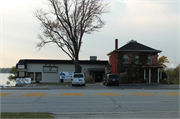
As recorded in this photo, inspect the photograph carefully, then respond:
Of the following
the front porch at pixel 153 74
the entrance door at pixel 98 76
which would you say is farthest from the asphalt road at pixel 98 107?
the entrance door at pixel 98 76

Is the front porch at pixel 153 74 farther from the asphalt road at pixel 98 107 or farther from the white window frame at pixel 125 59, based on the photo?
the asphalt road at pixel 98 107

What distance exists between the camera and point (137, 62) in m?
37.7

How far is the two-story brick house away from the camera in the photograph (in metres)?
36.9

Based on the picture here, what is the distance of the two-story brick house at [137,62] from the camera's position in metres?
36.9

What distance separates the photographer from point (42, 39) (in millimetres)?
37969

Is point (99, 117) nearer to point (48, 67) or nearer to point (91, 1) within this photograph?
point (91, 1)

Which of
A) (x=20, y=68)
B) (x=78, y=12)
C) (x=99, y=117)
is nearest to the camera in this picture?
(x=99, y=117)

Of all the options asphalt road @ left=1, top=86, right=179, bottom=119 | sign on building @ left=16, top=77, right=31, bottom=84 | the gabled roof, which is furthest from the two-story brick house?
asphalt road @ left=1, top=86, right=179, bottom=119

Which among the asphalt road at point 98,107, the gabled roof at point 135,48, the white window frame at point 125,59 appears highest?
the gabled roof at point 135,48

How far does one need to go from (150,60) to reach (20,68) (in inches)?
1002

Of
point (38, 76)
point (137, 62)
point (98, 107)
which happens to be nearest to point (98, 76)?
point (137, 62)

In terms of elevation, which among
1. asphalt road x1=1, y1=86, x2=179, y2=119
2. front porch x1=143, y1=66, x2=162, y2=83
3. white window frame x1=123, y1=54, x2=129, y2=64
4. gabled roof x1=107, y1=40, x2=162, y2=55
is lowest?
asphalt road x1=1, y1=86, x2=179, y2=119

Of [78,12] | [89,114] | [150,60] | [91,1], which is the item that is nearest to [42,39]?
[78,12]

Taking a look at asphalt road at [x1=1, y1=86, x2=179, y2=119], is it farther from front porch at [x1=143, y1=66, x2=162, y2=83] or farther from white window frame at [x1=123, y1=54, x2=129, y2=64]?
front porch at [x1=143, y1=66, x2=162, y2=83]
